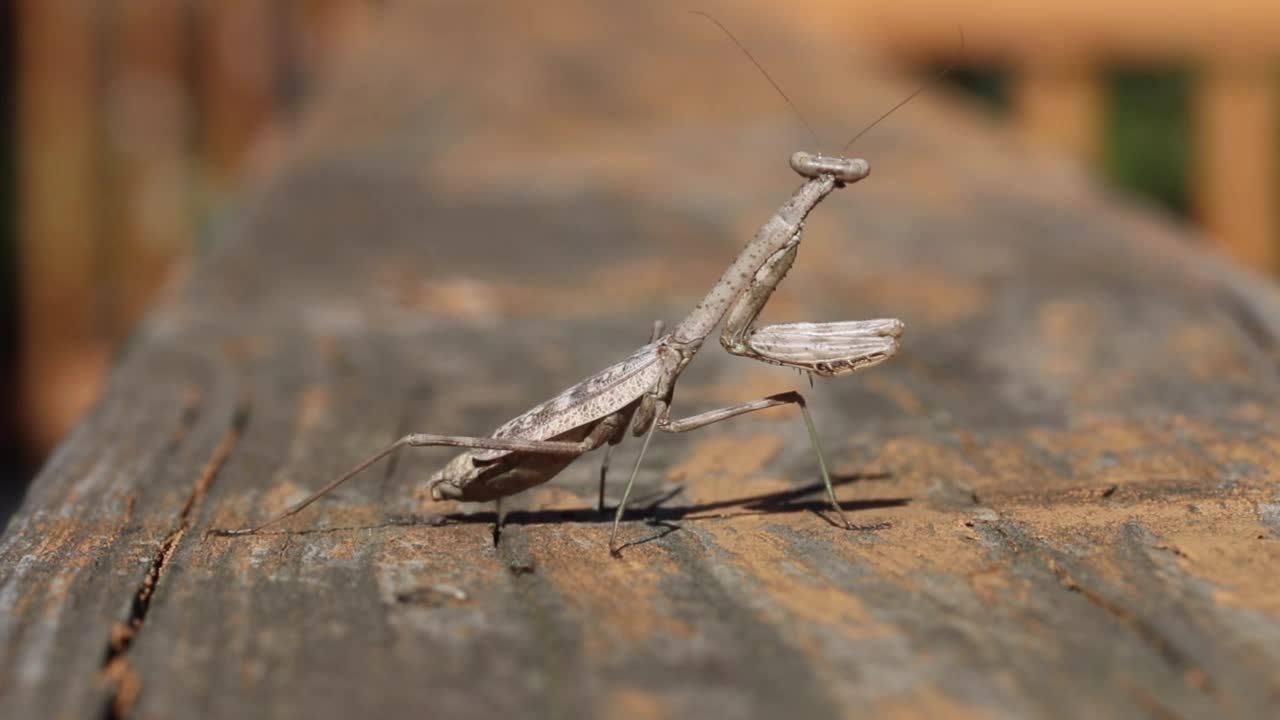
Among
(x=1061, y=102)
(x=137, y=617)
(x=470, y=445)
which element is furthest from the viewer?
(x=1061, y=102)

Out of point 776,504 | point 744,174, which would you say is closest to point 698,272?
point 744,174

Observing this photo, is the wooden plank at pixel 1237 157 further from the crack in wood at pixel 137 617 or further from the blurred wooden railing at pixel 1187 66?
the crack in wood at pixel 137 617

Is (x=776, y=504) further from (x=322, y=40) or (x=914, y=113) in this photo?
(x=322, y=40)

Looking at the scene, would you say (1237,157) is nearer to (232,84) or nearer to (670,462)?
(670,462)

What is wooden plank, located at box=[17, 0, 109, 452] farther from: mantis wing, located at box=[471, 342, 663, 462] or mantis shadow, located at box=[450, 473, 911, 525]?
mantis shadow, located at box=[450, 473, 911, 525]

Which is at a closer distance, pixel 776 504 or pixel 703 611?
pixel 703 611

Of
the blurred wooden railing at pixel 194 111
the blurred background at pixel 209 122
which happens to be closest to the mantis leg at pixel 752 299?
the blurred background at pixel 209 122

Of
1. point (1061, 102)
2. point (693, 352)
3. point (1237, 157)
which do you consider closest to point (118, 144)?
point (1061, 102)
